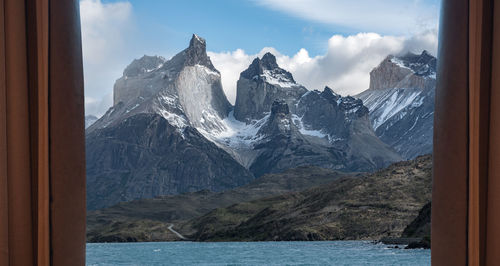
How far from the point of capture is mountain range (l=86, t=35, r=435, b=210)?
506ft

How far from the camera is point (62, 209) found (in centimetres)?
295

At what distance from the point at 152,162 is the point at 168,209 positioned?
62.2m

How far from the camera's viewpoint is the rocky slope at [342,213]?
5938 centimetres

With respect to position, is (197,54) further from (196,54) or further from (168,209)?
(168,209)

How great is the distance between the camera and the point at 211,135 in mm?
174750

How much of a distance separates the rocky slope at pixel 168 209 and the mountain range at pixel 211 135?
33052 mm
